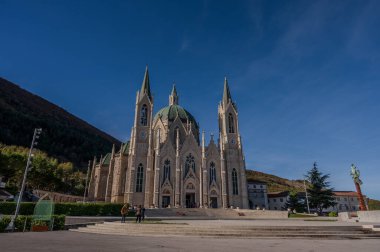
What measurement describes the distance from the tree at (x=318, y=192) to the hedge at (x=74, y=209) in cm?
3750

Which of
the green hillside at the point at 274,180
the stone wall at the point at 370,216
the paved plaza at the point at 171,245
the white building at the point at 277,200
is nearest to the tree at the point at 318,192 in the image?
the white building at the point at 277,200

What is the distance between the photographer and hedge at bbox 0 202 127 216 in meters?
24.9

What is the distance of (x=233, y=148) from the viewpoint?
53500 millimetres

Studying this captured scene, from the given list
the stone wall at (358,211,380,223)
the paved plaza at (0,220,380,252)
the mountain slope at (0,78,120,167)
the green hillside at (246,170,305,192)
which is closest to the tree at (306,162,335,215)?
the stone wall at (358,211,380,223)

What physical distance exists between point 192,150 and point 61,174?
27.9 meters

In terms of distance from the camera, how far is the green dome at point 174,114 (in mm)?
60138

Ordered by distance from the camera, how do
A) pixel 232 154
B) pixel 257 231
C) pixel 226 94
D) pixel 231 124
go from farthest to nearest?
pixel 226 94, pixel 231 124, pixel 232 154, pixel 257 231

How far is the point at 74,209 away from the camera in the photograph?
27891mm

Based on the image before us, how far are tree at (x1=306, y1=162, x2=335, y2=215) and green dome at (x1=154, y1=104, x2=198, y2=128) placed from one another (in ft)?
91.8

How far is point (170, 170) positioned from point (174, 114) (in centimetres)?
1673

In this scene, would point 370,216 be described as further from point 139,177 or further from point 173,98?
point 173,98

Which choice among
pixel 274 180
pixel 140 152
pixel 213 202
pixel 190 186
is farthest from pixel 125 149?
pixel 274 180

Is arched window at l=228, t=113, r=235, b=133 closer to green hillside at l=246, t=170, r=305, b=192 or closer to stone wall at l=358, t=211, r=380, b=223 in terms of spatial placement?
stone wall at l=358, t=211, r=380, b=223

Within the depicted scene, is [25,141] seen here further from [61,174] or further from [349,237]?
[349,237]
